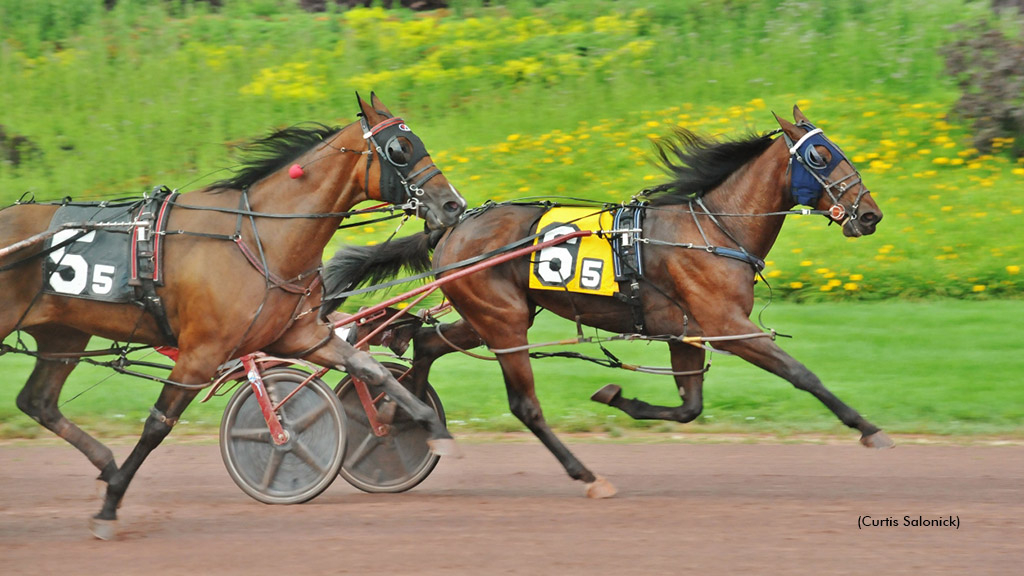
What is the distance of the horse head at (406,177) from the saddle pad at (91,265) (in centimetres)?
114

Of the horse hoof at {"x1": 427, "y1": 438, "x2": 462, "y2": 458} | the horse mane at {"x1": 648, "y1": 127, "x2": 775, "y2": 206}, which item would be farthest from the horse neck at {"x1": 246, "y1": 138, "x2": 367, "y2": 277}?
the horse mane at {"x1": 648, "y1": 127, "x2": 775, "y2": 206}

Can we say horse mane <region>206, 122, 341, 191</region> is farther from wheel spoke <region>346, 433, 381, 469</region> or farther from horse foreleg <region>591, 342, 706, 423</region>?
horse foreleg <region>591, 342, 706, 423</region>

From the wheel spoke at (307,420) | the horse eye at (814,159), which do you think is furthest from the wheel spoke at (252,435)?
the horse eye at (814,159)

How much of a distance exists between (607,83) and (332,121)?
3.25m

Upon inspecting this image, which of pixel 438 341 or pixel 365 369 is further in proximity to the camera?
pixel 438 341

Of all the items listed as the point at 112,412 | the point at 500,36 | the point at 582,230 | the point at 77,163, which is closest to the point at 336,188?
the point at 582,230

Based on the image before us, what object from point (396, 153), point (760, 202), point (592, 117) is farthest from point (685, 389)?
point (592, 117)

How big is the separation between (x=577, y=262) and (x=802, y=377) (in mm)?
1260

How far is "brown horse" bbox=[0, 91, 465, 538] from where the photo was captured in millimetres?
5289

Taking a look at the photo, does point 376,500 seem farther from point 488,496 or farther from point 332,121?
point 332,121

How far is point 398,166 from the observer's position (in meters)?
5.33

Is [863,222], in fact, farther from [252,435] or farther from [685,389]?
[252,435]

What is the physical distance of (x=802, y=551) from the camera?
480cm

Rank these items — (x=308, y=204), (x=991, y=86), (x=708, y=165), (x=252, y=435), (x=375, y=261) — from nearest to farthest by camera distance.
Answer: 1. (x=308, y=204)
2. (x=252, y=435)
3. (x=708, y=165)
4. (x=375, y=261)
5. (x=991, y=86)
